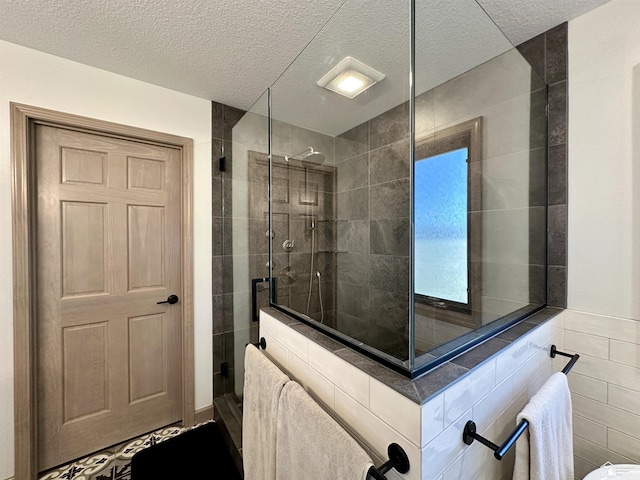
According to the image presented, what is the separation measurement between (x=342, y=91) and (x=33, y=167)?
185cm

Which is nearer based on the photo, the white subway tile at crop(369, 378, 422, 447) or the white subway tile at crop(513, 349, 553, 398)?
the white subway tile at crop(369, 378, 422, 447)

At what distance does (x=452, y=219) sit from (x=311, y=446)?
1.18 meters

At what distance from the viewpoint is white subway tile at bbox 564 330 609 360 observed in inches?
45.7

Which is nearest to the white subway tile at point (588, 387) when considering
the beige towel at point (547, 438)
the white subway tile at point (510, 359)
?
the beige towel at point (547, 438)

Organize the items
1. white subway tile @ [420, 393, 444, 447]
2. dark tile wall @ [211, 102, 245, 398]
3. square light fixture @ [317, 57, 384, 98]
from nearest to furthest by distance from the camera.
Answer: white subway tile @ [420, 393, 444, 447] < square light fixture @ [317, 57, 384, 98] < dark tile wall @ [211, 102, 245, 398]

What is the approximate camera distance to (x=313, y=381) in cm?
88

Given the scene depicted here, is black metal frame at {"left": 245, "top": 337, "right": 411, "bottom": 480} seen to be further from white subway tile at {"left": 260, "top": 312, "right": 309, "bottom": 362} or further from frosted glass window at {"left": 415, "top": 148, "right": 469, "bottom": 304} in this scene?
frosted glass window at {"left": 415, "top": 148, "right": 469, "bottom": 304}

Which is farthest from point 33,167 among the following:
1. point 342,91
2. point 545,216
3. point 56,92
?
point 545,216

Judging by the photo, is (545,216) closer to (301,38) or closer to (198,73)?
(301,38)

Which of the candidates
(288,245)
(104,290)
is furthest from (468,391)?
(104,290)

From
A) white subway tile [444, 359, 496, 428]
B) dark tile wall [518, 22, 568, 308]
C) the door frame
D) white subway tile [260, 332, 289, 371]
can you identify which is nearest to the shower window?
dark tile wall [518, 22, 568, 308]

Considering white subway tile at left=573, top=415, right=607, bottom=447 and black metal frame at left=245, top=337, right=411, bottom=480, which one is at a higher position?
black metal frame at left=245, top=337, right=411, bottom=480

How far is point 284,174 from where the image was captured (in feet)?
5.67

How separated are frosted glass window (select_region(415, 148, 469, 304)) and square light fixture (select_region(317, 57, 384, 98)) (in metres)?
0.58
